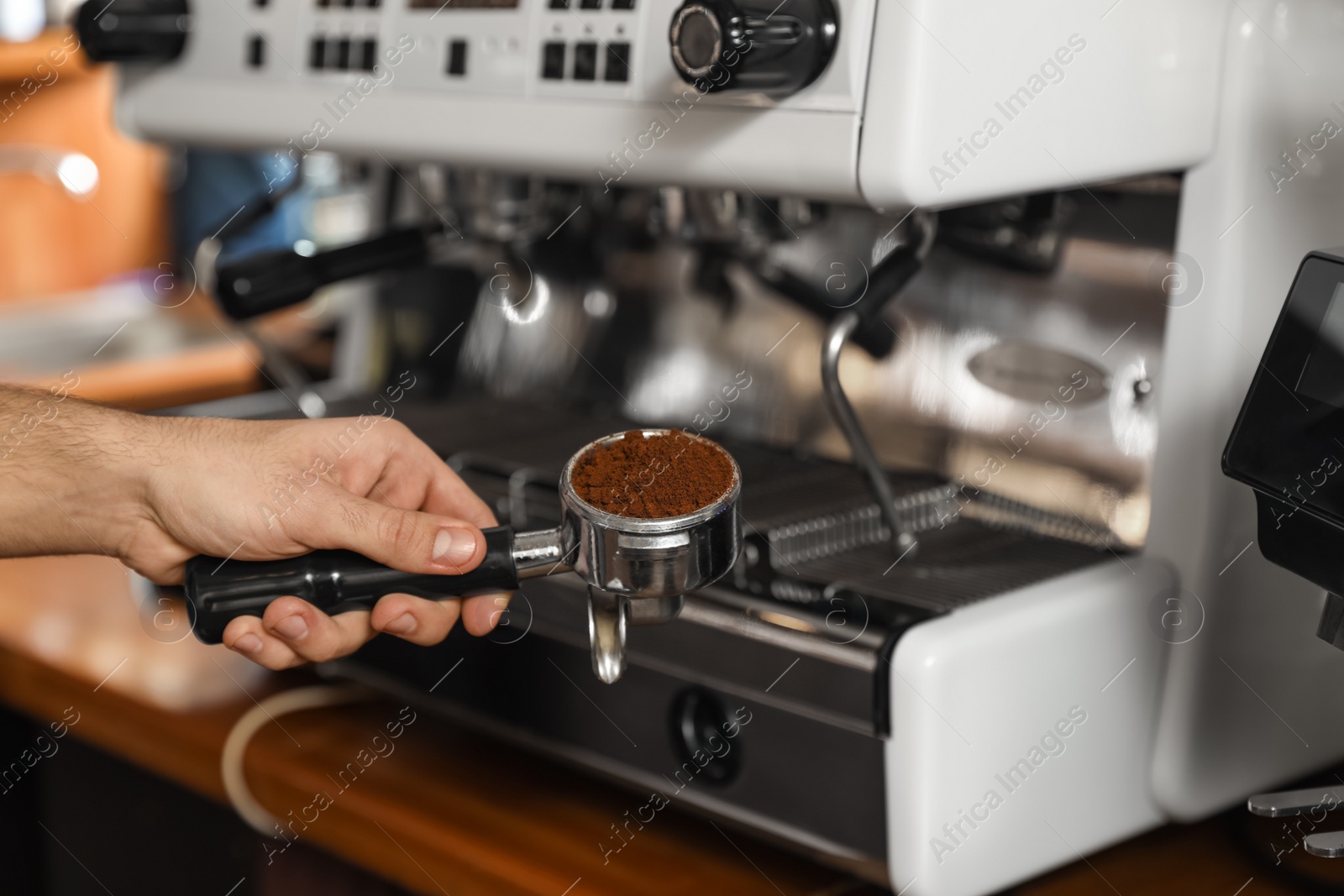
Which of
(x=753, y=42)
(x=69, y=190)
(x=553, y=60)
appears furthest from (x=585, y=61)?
(x=69, y=190)

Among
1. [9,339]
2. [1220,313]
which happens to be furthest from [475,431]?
[9,339]

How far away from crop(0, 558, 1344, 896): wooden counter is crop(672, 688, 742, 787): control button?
0.05 m

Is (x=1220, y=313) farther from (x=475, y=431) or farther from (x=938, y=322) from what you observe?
(x=475, y=431)

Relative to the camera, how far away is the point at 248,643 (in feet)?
1.82

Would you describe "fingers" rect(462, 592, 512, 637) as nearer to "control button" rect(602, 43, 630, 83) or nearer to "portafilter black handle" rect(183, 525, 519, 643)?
"portafilter black handle" rect(183, 525, 519, 643)

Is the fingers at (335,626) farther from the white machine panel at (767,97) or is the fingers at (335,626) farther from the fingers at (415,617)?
the white machine panel at (767,97)

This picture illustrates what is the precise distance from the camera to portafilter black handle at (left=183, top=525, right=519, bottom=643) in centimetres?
53

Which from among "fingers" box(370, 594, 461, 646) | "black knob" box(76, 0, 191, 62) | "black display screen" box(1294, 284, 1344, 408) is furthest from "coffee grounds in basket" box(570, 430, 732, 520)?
"black knob" box(76, 0, 191, 62)

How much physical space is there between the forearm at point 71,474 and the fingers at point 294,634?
102 mm

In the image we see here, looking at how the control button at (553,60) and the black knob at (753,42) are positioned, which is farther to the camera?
the control button at (553,60)

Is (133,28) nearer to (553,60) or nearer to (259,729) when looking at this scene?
(553,60)

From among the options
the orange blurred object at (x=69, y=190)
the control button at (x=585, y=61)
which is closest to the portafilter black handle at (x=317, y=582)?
the control button at (x=585, y=61)

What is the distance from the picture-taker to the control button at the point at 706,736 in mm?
623

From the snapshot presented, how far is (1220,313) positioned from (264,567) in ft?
1.44
